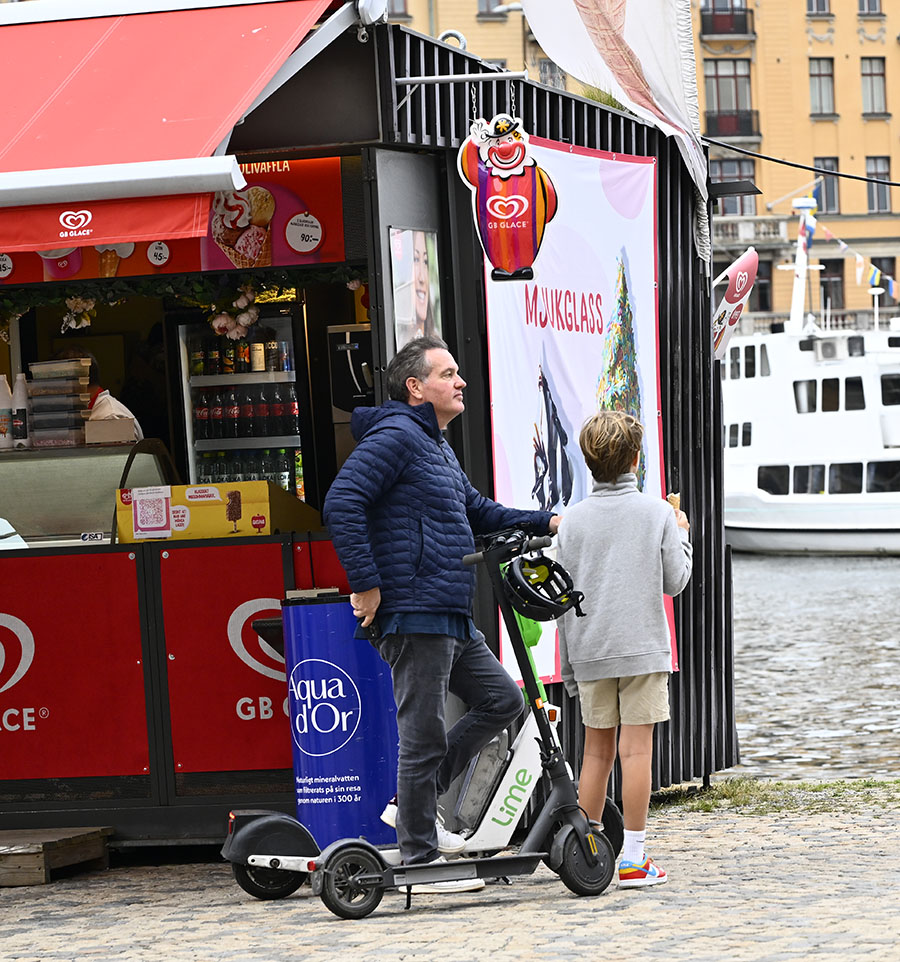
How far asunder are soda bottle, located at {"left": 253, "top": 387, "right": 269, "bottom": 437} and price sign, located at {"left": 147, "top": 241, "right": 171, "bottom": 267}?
5.80 feet

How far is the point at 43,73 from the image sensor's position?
6594 millimetres

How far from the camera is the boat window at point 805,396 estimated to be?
35.6 m

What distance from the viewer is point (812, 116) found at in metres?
62.5

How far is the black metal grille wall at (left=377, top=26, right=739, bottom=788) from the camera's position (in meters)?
7.42

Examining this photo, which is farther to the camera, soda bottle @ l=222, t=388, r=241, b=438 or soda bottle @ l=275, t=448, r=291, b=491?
soda bottle @ l=222, t=388, r=241, b=438

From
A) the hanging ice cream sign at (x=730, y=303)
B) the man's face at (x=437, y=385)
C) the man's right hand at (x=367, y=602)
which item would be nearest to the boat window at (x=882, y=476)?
the hanging ice cream sign at (x=730, y=303)

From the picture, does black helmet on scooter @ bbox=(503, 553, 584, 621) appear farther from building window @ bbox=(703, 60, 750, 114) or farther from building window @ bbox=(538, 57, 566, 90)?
building window @ bbox=(703, 60, 750, 114)

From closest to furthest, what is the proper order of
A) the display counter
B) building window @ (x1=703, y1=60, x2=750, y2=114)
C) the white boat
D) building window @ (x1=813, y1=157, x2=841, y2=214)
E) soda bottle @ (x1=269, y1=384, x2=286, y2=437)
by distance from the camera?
the display counter, soda bottle @ (x1=269, y1=384, x2=286, y2=437), the white boat, building window @ (x1=703, y1=60, x2=750, y2=114), building window @ (x1=813, y1=157, x2=841, y2=214)

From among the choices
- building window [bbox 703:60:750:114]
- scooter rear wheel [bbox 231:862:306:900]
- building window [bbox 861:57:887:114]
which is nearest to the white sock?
scooter rear wheel [bbox 231:862:306:900]

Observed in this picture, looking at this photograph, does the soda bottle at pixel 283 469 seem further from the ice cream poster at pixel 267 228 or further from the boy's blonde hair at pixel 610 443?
the boy's blonde hair at pixel 610 443

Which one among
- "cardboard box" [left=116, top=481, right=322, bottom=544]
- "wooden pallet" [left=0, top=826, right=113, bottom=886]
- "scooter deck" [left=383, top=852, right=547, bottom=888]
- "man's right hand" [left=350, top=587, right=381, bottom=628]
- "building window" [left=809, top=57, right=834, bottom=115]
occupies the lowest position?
"wooden pallet" [left=0, top=826, right=113, bottom=886]

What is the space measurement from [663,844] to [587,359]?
2080mm

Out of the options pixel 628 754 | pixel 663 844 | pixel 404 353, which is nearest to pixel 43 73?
pixel 404 353

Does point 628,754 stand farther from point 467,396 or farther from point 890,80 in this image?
point 890,80
